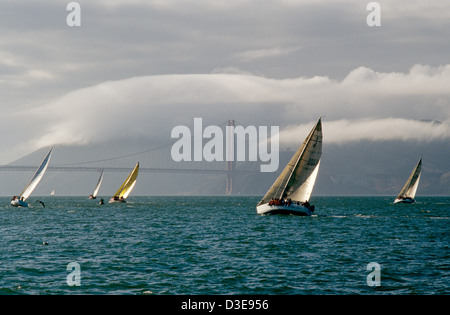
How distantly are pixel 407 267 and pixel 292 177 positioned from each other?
114 ft

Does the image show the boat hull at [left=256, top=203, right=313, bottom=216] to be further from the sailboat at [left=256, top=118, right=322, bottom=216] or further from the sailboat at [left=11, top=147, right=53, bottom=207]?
the sailboat at [left=11, top=147, right=53, bottom=207]

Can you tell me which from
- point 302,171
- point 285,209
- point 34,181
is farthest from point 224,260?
point 34,181

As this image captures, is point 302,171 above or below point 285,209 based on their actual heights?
above

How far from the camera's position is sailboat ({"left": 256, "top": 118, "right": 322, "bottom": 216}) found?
65.9 meters

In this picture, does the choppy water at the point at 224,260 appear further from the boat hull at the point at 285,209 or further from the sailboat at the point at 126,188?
the sailboat at the point at 126,188

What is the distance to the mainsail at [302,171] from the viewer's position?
65.9m

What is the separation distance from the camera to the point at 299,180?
66.8 m

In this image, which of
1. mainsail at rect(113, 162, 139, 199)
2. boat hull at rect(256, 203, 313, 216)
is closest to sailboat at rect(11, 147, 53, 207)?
mainsail at rect(113, 162, 139, 199)

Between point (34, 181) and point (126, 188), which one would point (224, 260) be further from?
point (126, 188)

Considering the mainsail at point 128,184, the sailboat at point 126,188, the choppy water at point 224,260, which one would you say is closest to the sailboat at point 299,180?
the choppy water at point 224,260

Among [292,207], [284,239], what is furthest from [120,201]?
[284,239]

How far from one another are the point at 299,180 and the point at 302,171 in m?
1.12
